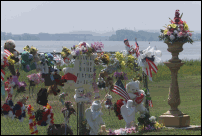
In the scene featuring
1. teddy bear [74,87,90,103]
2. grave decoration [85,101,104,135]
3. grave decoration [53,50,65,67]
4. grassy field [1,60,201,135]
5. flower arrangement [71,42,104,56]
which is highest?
flower arrangement [71,42,104,56]

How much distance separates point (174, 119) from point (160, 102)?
562cm

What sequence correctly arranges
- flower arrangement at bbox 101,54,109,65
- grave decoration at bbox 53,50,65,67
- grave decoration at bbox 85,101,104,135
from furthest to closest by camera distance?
flower arrangement at bbox 101,54,109,65 < grave decoration at bbox 85,101,104,135 < grave decoration at bbox 53,50,65,67

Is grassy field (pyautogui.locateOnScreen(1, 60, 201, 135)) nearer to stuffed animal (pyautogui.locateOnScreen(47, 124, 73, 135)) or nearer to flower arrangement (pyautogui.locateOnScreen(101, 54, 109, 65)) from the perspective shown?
flower arrangement (pyautogui.locateOnScreen(101, 54, 109, 65))

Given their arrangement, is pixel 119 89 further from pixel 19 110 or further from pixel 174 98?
pixel 19 110

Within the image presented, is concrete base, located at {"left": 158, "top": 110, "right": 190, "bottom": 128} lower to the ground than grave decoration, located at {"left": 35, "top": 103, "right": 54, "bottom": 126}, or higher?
lower

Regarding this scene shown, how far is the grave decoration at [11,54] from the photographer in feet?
20.8

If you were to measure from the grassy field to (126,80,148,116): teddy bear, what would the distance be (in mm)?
676

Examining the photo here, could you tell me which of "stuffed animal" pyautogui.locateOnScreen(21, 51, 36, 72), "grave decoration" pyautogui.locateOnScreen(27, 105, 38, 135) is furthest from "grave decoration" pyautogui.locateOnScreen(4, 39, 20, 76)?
"grave decoration" pyautogui.locateOnScreen(27, 105, 38, 135)

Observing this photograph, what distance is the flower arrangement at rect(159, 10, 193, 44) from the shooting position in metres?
8.28

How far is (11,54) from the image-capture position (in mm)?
6426

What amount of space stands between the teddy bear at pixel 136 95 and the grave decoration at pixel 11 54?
2.81 meters

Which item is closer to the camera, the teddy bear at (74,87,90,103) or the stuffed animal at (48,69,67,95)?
the stuffed animal at (48,69,67,95)

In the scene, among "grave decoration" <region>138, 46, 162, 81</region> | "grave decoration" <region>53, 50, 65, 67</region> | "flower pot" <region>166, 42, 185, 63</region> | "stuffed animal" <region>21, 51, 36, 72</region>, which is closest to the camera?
"stuffed animal" <region>21, 51, 36, 72</region>

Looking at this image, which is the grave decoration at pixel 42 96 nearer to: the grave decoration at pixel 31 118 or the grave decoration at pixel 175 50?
the grave decoration at pixel 31 118
